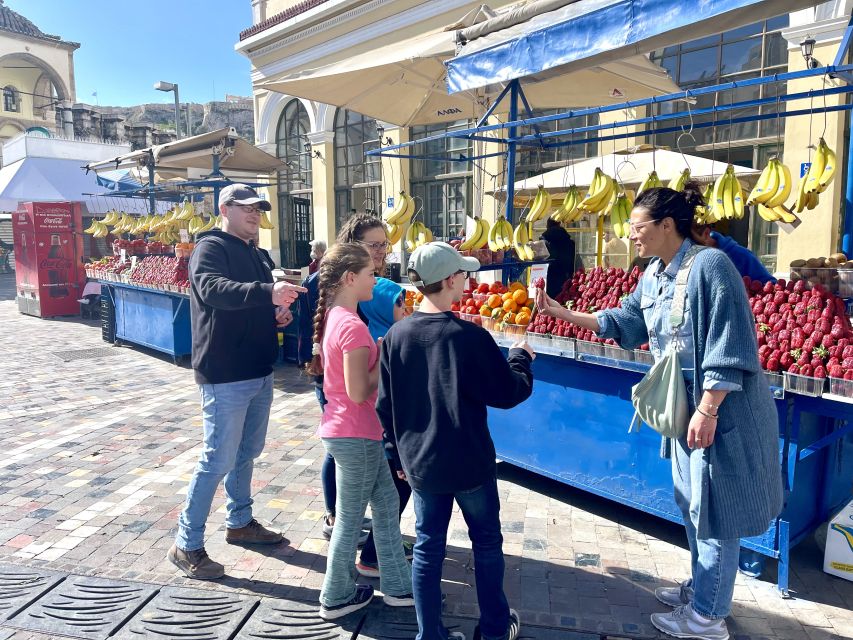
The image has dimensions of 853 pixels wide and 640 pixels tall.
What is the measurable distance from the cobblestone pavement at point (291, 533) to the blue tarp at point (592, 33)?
9.93 ft

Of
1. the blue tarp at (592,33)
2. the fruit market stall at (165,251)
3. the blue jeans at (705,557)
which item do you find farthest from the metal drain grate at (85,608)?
the fruit market stall at (165,251)

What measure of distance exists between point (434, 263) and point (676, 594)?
209cm

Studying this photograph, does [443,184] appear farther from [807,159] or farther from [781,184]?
[781,184]

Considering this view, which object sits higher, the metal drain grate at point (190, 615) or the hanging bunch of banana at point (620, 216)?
the hanging bunch of banana at point (620, 216)

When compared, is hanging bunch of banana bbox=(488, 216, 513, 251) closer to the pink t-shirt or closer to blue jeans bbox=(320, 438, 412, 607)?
the pink t-shirt

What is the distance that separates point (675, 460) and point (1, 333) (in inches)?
494

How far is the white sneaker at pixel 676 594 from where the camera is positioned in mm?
2989

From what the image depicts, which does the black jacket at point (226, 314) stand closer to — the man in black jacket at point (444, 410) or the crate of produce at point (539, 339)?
the man in black jacket at point (444, 410)

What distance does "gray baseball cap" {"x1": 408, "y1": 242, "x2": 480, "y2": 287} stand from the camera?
2377mm

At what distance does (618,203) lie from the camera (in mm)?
5125

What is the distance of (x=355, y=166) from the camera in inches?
673

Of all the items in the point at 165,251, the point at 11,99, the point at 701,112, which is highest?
the point at 11,99

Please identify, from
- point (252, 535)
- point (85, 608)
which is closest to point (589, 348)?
point (252, 535)

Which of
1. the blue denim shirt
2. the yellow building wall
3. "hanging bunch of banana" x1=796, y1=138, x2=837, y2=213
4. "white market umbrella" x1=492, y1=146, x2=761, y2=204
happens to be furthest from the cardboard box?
the yellow building wall
